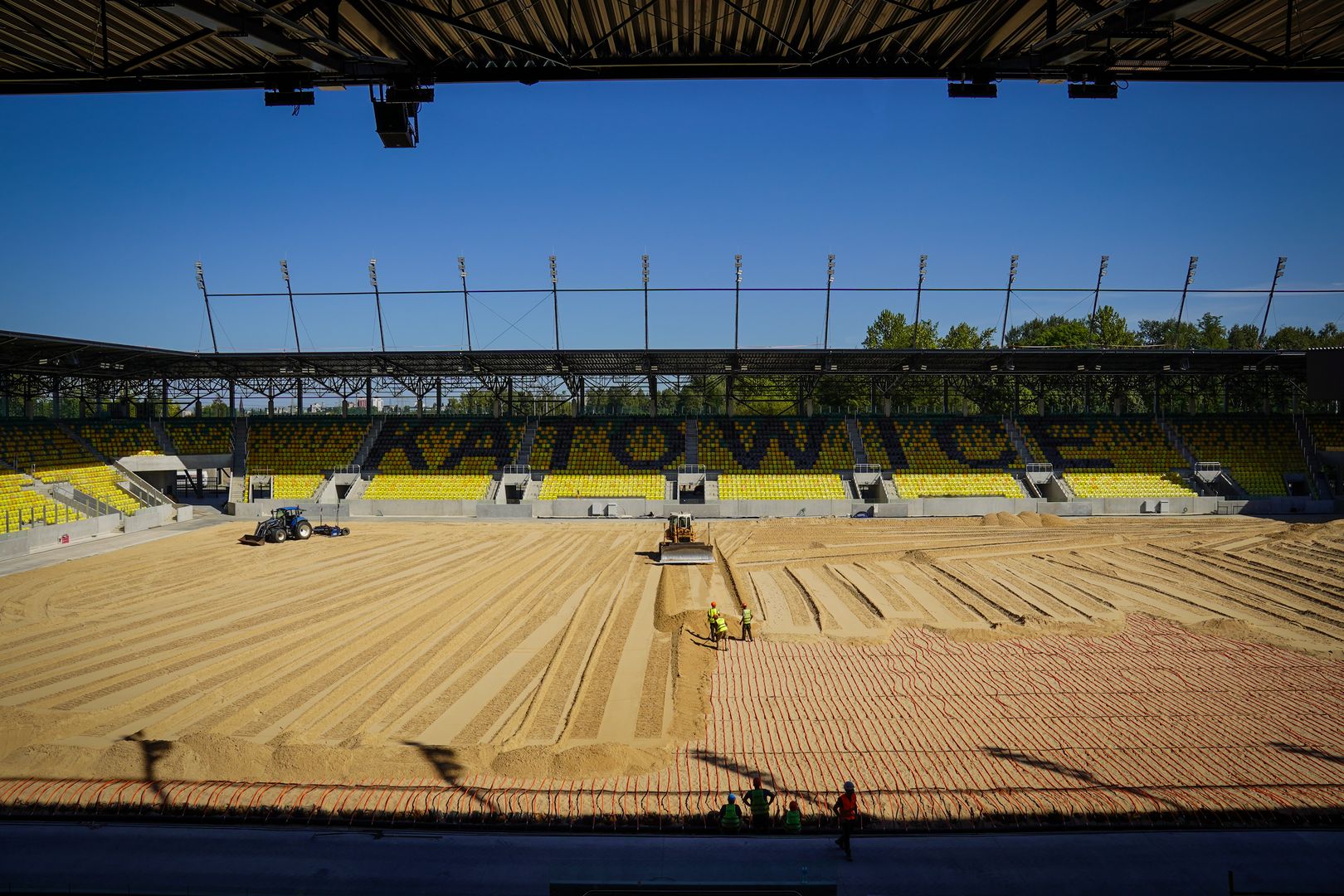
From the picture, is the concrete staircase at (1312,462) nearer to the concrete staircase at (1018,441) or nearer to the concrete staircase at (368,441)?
the concrete staircase at (1018,441)

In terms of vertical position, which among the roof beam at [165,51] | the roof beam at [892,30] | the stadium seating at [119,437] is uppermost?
the roof beam at [892,30]

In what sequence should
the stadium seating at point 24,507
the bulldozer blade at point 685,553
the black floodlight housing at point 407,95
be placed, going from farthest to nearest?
the stadium seating at point 24,507, the bulldozer blade at point 685,553, the black floodlight housing at point 407,95

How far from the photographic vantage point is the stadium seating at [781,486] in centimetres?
4131

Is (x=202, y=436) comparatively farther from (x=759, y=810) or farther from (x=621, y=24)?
(x=759, y=810)

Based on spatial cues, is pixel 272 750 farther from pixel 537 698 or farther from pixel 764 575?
pixel 764 575

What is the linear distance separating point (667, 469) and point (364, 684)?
2982cm

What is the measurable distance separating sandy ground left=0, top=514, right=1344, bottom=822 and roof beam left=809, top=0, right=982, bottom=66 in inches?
416

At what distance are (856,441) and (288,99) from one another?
4053cm

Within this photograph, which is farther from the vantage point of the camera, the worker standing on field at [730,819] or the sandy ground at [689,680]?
the sandy ground at [689,680]

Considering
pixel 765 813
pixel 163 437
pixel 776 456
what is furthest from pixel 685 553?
pixel 163 437

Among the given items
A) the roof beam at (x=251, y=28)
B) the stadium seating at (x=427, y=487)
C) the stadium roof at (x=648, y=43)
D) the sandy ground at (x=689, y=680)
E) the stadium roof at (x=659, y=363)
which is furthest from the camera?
the stadium seating at (x=427, y=487)

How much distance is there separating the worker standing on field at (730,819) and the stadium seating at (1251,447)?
4607cm

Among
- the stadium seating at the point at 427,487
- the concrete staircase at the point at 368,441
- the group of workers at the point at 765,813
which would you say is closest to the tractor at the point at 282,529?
the stadium seating at the point at 427,487

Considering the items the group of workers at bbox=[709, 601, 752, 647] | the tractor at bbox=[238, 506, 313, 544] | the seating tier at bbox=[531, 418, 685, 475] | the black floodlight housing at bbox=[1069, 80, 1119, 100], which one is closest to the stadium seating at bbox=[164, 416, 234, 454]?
the tractor at bbox=[238, 506, 313, 544]
